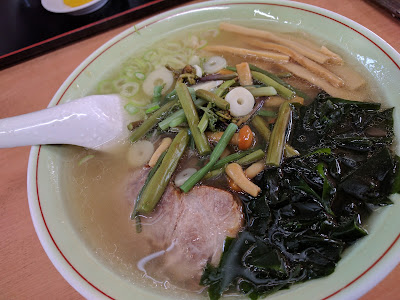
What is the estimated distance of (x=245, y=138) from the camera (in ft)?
5.79

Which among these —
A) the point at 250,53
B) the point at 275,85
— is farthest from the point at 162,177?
the point at 250,53

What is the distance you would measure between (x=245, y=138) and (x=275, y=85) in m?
0.46

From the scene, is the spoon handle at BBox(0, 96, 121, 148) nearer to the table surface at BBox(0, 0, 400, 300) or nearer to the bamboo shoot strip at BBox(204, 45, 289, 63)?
the table surface at BBox(0, 0, 400, 300)

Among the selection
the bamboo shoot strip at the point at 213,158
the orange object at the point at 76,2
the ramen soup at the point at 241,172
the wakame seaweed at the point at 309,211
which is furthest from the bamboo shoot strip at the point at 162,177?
the orange object at the point at 76,2

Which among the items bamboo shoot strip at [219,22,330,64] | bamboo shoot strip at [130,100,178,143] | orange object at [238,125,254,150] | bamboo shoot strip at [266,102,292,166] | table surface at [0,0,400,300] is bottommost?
table surface at [0,0,400,300]

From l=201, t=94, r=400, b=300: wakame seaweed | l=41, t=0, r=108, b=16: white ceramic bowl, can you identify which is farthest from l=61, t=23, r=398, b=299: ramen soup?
l=41, t=0, r=108, b=16: white ceramic bowl

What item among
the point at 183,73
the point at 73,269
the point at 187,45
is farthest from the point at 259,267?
the point at 187,45

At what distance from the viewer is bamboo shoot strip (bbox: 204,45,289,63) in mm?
2154

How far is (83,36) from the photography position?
287cm

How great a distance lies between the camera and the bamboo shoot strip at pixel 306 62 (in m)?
1.95

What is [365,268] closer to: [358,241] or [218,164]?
[358,241]

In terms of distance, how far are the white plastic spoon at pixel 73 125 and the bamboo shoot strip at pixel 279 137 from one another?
94 centimetres

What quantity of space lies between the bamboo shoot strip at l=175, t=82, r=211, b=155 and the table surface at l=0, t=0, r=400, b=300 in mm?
998

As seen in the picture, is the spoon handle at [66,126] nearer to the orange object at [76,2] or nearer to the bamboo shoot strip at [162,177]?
the bamboo shoot strip at [162,177]
